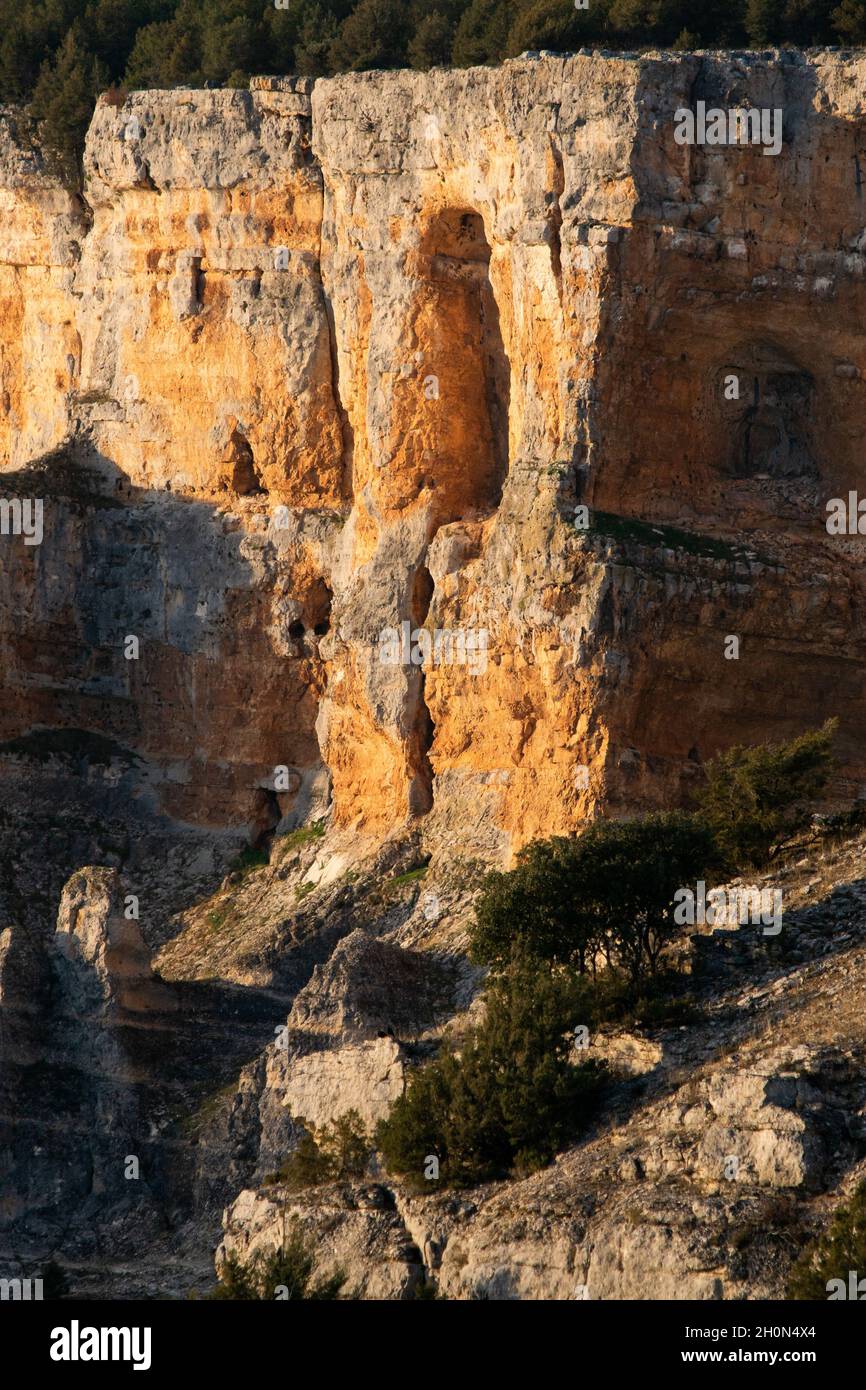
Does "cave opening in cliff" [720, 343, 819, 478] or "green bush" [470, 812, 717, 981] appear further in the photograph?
"cave opening in cliff" [720, 343, 819, 478]

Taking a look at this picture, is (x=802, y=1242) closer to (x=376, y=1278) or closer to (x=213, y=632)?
(x=376, y=1278)

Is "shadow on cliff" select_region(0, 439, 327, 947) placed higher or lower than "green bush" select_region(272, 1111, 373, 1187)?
higher

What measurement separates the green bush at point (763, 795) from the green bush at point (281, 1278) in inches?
423

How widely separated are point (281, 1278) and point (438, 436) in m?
19.9

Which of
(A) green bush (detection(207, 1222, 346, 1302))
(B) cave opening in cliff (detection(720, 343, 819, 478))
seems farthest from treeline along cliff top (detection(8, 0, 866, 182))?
(A) green bush (detection(207, 1222, 346, 1302))

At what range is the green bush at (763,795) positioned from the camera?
2128 inches

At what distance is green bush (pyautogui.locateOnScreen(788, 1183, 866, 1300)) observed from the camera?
40500 mm

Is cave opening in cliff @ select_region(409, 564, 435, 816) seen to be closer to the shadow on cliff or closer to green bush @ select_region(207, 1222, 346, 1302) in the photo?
the shadow on cliff

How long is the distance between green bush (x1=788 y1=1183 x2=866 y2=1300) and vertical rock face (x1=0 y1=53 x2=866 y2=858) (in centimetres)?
1626

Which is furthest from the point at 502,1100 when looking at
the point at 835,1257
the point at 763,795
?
the point at 763,795

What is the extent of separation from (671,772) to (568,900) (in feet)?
23.2

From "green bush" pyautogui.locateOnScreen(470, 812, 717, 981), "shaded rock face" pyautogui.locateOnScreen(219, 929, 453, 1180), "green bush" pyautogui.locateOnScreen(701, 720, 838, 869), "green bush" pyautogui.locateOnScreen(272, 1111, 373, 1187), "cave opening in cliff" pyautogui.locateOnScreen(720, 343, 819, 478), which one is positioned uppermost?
"cave opening in cliff" pyautogui.locateOnScreen(720, 343, 819, 478)

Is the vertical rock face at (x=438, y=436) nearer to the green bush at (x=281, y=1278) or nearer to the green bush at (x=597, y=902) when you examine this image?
the green bush at (x=597, y=902)

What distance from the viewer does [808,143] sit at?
189 feet
